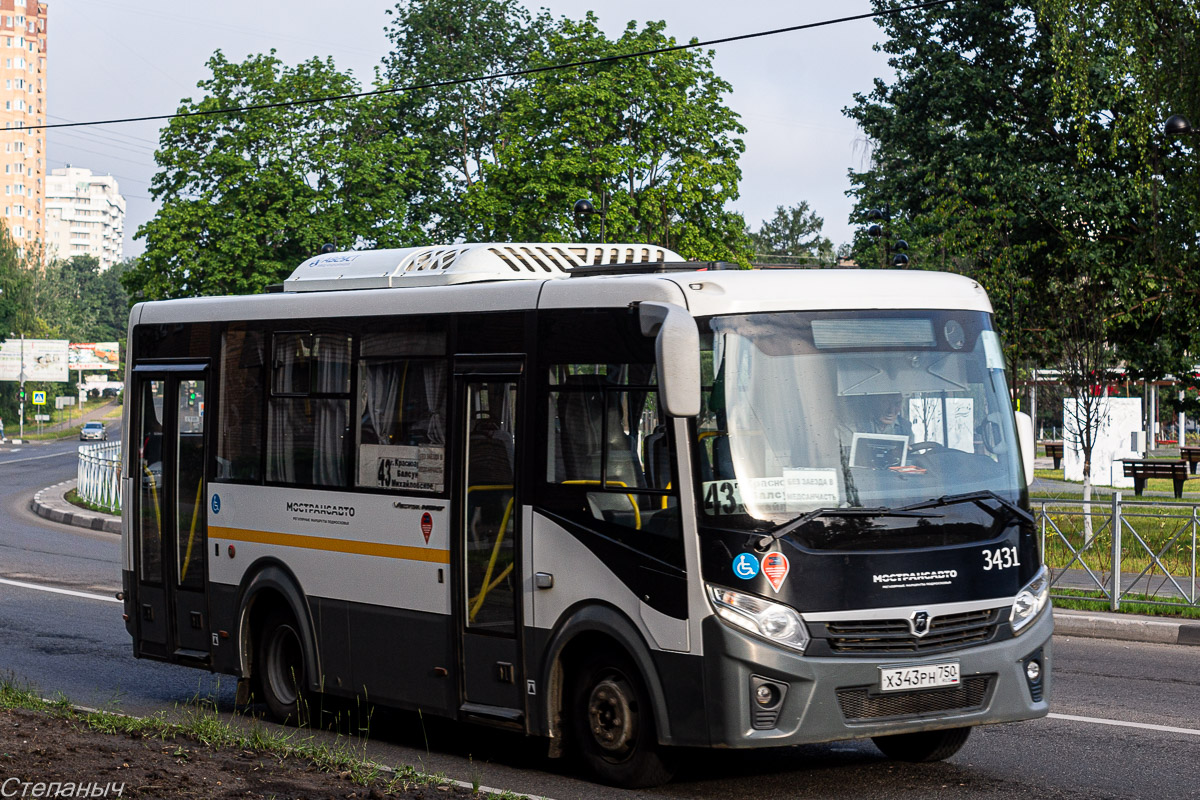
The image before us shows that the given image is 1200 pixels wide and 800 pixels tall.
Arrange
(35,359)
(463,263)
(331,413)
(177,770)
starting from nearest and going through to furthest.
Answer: (177,770), (463,263), (331,413), (35,359)

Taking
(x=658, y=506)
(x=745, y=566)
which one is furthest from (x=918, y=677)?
(x=658, y=506)

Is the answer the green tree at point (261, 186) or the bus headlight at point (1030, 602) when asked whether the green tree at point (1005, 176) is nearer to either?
the bus headlight at point (1030, 602)

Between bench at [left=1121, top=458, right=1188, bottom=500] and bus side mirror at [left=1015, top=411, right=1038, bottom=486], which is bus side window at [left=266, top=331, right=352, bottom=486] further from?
bench at [left=1121, top=458, right=1188, bottom=500]

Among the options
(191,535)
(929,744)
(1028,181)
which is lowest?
(929,744)

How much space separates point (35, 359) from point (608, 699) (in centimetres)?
9933

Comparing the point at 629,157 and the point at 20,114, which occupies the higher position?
the point at 20,114

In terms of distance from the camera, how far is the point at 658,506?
24.2 ft

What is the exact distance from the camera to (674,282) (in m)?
7.48

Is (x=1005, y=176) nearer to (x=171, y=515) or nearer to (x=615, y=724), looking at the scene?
(x=171, y=515)

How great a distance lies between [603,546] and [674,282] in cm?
137

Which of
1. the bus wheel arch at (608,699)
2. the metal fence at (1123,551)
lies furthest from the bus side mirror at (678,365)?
the metal fence at (1123,551)

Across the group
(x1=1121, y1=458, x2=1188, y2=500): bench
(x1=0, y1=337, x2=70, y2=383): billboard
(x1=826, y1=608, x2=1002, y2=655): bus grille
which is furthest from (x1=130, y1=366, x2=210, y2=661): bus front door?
(x1=0, y1=337, x2=70, y2=383): billboard

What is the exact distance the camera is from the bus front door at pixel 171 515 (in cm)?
1064

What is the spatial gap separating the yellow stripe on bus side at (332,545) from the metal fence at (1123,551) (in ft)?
28.7
